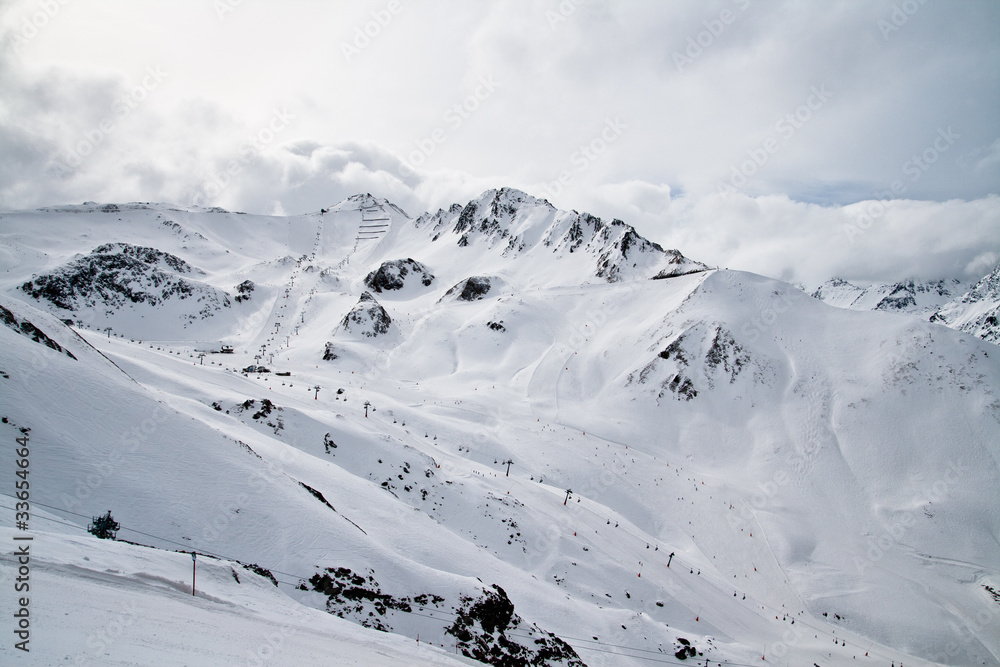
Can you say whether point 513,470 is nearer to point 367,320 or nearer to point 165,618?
point 165,618

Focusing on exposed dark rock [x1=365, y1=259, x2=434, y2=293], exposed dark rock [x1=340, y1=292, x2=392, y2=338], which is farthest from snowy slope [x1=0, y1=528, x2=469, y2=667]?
exposed dark rock [x1=365, y1=259, x2=434, y2=293]

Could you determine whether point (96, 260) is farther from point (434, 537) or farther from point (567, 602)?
point (567, 602)

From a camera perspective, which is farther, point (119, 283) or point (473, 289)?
point (473, 289)

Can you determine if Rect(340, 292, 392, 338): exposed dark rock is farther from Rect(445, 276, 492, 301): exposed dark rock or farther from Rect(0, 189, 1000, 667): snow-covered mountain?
Rect(445, 276, 492, 301): exposed dark rock

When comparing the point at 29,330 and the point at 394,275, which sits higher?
the point at 394,275

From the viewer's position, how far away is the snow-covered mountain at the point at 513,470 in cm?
1526

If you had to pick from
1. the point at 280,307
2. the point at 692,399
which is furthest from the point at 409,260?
the point at 692,399

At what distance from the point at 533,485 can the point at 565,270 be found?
7678cm

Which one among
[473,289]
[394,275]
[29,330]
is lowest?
[29,330]

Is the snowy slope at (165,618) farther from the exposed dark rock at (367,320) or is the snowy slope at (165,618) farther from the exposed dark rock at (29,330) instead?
the exposed dark rock at (367,320)

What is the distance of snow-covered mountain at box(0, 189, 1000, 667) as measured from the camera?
15258 mm

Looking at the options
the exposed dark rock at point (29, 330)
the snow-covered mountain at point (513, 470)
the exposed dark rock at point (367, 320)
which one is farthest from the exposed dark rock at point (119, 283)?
the exposed dark rock at point (29, 330)

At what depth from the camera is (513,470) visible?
4197 centimetres

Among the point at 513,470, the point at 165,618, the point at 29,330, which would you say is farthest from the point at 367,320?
the point at 165,618
